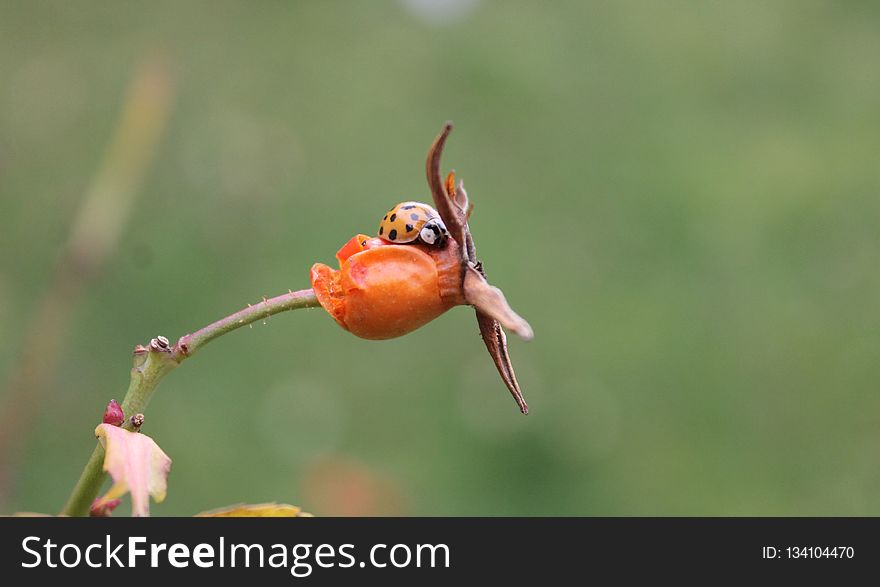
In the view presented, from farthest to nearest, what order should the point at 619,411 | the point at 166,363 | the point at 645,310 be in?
the point at 645,310 < the point at 619,411 < the point at 166,363

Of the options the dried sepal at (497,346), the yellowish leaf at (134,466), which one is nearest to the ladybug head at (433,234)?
the dried sepal at (497,346)

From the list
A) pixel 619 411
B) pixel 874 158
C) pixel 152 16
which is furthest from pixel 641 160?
pixel 152 16

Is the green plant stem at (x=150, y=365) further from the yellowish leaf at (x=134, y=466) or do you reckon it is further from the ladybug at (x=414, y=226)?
the ladybug at (x=414, y=226)

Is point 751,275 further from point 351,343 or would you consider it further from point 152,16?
point 152,16

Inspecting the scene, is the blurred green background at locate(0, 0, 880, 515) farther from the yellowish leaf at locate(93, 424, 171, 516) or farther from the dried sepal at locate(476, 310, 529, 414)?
the yellowish leaf at locate(93, 424, 171, 516)

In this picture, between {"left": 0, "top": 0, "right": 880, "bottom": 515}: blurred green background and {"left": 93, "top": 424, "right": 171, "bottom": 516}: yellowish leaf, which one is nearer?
{"left": 93, "top": 424, "right": 171, "bottom": 516}: yellowish leaf

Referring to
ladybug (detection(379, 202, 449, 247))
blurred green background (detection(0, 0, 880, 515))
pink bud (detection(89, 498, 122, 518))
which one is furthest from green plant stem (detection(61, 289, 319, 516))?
blurred green background (detection(0, 0, 880, 515))

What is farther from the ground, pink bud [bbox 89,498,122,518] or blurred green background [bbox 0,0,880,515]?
blurred green background [bbox 0,0,880,515]
